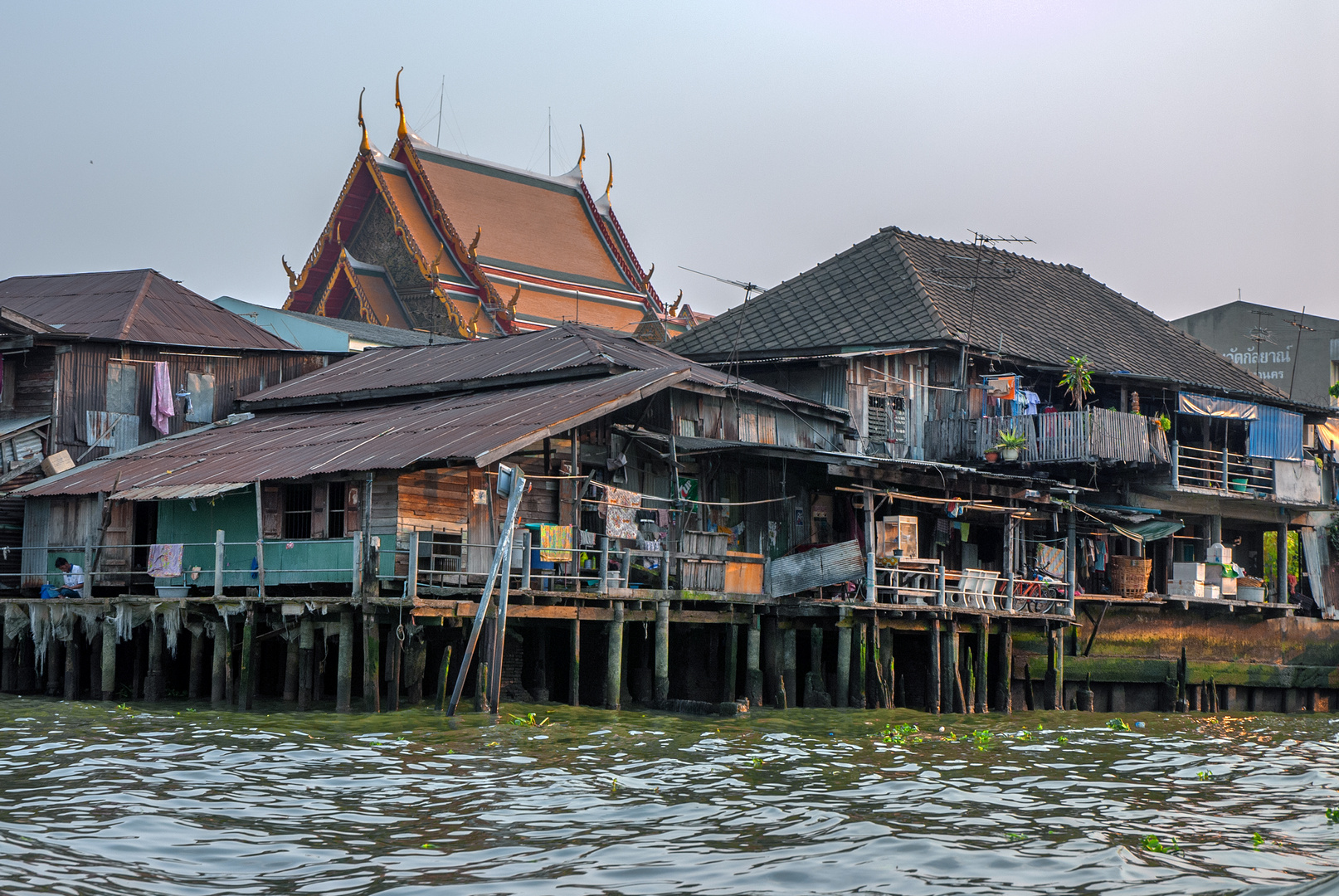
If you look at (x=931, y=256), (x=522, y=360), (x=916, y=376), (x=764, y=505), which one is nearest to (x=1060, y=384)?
(x=916, y=376)

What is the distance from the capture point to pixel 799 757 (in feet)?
58.1

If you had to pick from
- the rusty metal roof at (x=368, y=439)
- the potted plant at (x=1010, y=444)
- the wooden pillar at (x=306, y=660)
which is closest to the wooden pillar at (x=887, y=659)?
the rusty metal roof at (x=368, y=439)

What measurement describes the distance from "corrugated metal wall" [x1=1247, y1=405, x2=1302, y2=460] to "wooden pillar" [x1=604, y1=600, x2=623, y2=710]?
19233 millimetres

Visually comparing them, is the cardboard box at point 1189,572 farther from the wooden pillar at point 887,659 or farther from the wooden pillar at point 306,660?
the wooden pillar at point 306,660

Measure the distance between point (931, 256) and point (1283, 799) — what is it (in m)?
21.6

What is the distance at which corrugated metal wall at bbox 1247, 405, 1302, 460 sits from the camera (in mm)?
34812

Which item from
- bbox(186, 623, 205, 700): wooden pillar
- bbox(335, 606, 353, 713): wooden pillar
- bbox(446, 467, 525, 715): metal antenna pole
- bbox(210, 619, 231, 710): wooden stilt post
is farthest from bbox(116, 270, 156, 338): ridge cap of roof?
bbox(446, 467, 525, 715): metal antenna pole

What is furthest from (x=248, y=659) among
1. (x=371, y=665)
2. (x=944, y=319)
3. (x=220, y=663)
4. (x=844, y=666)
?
(x=944, y=319)

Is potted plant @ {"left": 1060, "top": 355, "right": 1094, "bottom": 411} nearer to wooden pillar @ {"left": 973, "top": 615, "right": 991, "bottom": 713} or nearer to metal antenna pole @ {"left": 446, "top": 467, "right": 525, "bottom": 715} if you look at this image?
wooden pillar @ {"left": 973, "top": 615, "right": 991, "bottom": 713}

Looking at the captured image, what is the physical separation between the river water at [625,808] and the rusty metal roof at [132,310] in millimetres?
11344

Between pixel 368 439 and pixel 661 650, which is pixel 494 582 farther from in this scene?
pixel 368 439

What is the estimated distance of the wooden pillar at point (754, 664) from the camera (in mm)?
23547

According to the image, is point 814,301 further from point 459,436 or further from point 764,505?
point 459,436

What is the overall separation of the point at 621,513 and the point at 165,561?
7.45 metres
